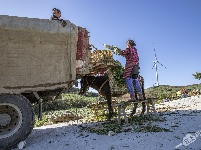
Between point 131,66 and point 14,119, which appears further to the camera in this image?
point 131,66

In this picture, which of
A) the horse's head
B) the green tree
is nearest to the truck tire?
the horse's head

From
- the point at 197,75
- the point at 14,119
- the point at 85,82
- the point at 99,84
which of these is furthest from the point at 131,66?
the point at 197,75

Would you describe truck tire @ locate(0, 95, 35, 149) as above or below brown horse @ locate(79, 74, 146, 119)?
below

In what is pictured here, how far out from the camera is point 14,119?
575cm

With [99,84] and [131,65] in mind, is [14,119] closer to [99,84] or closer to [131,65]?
[99,84]

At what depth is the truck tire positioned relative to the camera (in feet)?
18.1

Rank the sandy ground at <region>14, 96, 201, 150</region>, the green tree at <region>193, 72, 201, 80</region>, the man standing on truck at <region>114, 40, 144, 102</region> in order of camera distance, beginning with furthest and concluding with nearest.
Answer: the green tree at <region>193, 72, 201, 80</region> → the man standing on truck at <region>114, 40, 144, 102</region> → the sandy ground at <region>14, 96, 201, 150</region>

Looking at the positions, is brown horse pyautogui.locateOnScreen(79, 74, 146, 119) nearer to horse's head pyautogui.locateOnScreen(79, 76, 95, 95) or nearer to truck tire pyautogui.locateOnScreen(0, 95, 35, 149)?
horse's head pyautogui.locateOnScreen(79, 76, 95, 95)

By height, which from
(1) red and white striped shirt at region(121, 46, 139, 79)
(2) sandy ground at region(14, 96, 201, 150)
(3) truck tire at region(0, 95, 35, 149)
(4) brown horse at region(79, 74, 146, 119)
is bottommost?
(2) sandy ground at region(14, 96, 201, 150)

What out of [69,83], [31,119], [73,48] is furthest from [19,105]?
[73,48]

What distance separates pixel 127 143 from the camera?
5.30m

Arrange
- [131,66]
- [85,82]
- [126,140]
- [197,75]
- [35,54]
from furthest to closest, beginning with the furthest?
1. [197,75]
2. [85,82]
3. [131,66]
4. [35,54]
5. [126,140]

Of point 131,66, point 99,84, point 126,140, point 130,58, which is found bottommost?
point 126,140

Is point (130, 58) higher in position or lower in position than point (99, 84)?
higher
